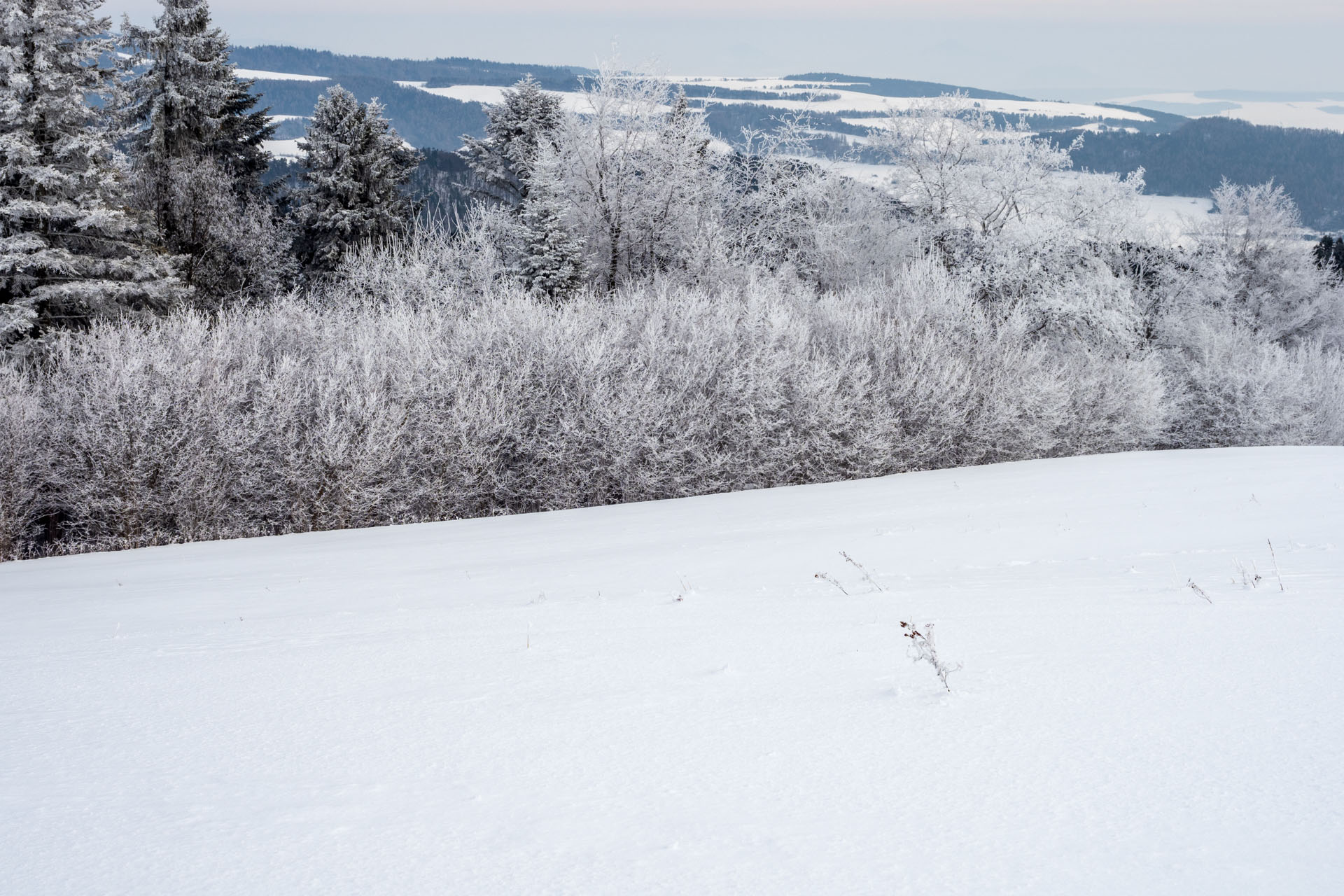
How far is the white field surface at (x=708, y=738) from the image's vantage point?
2.23 meters

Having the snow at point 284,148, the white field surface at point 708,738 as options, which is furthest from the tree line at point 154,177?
the white field surface at point 708,738

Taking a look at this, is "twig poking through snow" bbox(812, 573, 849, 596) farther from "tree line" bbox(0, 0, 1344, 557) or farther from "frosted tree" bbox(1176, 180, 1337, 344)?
"frosted tree" bbox(1176, 180, 1337, 344)

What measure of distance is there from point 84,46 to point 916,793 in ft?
94.0

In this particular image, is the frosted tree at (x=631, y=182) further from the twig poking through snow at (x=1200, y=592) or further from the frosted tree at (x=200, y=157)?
the twig poking through snow at (x=1200, y=592)

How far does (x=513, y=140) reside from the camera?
1660 inches

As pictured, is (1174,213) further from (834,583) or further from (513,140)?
(834,583)

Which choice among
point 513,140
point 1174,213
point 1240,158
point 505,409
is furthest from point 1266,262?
point 1240,158

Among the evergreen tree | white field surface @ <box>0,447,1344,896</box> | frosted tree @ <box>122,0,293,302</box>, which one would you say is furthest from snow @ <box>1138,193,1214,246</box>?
white field surface @ <box>0,447,1344,896</box>

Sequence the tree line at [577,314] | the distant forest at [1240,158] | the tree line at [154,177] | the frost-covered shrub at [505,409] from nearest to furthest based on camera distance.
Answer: the frost-covered shrub at [505,409] < the tree line at [577,314] < the tree line at [154,177] < the distant forest at [1240,158]

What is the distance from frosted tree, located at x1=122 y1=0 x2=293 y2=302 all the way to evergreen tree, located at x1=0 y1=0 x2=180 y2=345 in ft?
20.6

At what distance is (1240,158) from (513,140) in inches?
3059

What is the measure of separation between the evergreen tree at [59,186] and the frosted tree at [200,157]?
20.6 ft

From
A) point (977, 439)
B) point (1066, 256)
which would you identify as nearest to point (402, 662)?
point (977, 439)

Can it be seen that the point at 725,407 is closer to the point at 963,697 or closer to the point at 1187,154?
the point at 963,697
